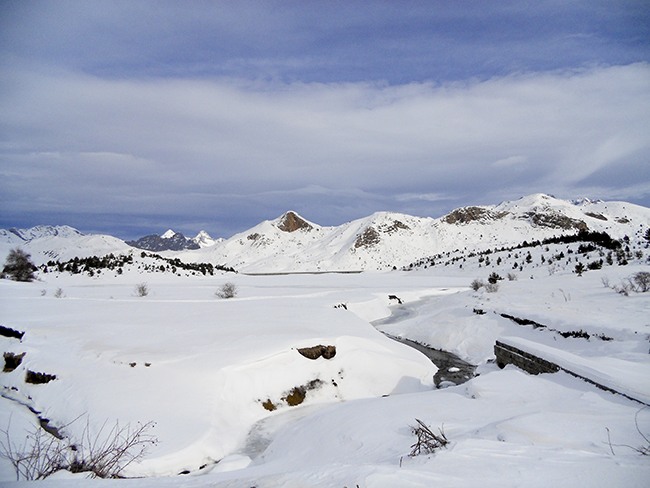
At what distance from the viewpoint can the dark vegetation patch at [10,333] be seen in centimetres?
1031

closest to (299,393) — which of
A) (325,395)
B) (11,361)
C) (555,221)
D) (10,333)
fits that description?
(325,395)

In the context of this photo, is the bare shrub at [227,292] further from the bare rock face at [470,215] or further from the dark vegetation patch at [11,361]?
the bare rock face at [470,215]

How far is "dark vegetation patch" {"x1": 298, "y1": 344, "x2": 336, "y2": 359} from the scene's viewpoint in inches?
410

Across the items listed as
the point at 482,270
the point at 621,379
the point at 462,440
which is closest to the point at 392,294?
the point at 482,270

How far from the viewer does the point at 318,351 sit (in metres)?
10.6

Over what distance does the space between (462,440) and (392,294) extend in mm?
23363

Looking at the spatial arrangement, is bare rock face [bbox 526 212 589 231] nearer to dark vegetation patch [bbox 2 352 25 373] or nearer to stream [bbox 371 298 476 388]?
stream [bbox 371 298 476 388]

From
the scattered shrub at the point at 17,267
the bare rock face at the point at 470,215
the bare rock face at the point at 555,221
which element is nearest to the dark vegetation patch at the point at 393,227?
the bare rock face at the point at 470,215

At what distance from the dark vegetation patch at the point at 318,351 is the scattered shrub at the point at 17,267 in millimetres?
26748

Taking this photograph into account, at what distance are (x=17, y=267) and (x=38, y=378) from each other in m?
22.6

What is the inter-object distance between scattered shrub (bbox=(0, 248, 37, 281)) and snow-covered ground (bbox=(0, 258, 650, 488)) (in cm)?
1247

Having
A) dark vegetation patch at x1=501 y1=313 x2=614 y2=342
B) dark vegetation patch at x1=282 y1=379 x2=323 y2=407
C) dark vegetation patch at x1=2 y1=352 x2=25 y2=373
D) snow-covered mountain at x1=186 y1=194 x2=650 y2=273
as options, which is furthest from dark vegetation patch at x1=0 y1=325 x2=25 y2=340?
snow-covered mountain at x1=186 y1=194 x2=650 y2=273

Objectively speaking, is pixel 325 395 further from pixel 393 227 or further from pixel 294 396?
pixel 393 227

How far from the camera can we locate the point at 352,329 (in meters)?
13.0
